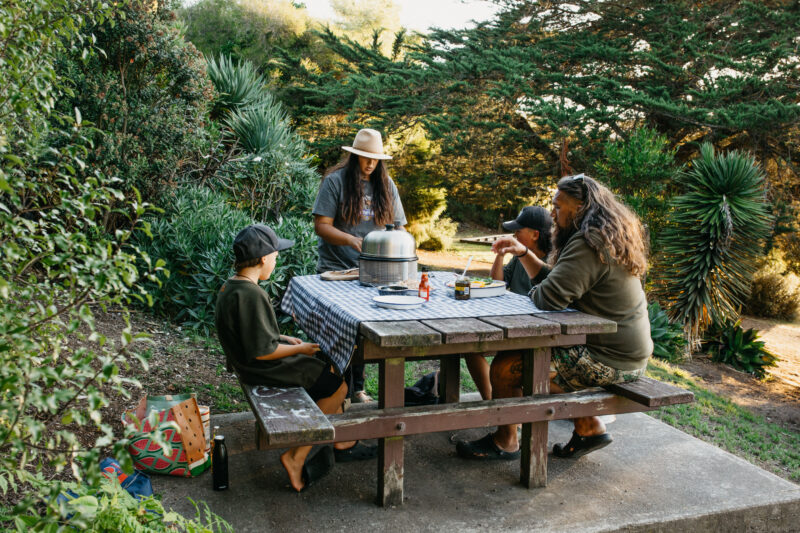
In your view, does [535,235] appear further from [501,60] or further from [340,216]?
[501,60]

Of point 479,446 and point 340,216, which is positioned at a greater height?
point 340,216

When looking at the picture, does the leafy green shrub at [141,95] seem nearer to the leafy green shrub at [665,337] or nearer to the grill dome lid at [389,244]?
the grill dome lid at [389,244]

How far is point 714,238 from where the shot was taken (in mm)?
8414

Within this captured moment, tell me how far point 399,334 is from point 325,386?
2.91ft

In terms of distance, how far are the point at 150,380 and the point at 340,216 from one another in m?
2.12

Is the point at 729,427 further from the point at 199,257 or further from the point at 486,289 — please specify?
the point at 199,257

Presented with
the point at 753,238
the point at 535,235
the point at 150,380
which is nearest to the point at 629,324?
the point at 535,235

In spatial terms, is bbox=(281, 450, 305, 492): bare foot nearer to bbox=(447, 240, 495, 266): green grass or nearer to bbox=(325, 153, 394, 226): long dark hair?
bbox=(325, 153, 394, 226): long dark hair

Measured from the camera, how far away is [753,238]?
28.1ft

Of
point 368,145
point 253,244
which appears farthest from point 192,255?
point 253,244

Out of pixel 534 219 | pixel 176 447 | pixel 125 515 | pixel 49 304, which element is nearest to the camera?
pixel 49 304

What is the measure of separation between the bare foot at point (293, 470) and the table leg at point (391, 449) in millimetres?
451

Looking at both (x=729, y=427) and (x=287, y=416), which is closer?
(x=287, y=416)

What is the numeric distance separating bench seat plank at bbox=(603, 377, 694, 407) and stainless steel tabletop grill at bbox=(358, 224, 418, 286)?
138cm
